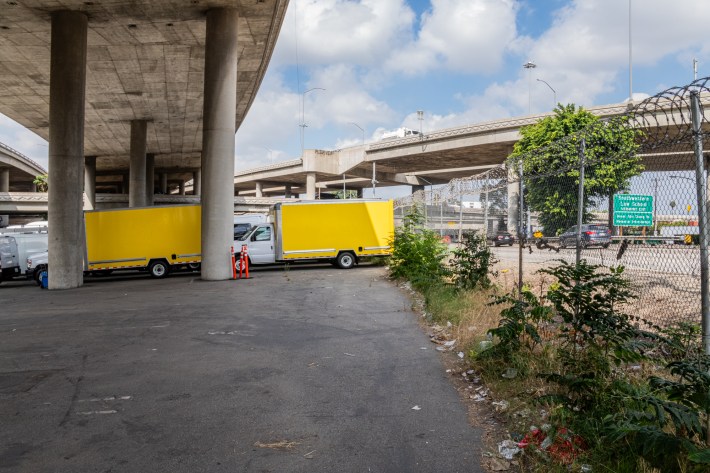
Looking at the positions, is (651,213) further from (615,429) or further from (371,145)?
(371,145)

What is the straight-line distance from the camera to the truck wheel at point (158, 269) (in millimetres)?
23188

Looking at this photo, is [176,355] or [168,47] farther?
[168,47]

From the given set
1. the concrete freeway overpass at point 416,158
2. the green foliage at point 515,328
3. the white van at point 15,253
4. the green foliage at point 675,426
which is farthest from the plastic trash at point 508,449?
the concrete freeway overpass at point 416,158

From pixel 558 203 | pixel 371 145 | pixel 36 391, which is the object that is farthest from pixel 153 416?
pixel 371 145

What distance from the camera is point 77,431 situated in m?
5.00

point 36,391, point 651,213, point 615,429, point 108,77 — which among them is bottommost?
point 36,391

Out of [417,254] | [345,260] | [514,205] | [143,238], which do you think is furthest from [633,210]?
[514,205]

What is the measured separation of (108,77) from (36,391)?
2889 cm

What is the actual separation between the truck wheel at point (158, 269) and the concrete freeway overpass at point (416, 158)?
32.9 meters

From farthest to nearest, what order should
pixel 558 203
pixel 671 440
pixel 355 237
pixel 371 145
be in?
1. pixel 371 145
2. pixel 355 237
3. pixel 558 203
4. pixel 671 440

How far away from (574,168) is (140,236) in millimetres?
19451

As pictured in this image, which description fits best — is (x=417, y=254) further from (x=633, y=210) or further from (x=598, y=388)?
(x=598, y=388)

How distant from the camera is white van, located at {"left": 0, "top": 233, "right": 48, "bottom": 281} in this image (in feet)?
73.6

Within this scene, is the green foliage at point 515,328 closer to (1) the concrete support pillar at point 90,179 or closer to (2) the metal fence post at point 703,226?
(2) the metal fence post at point 703,226
